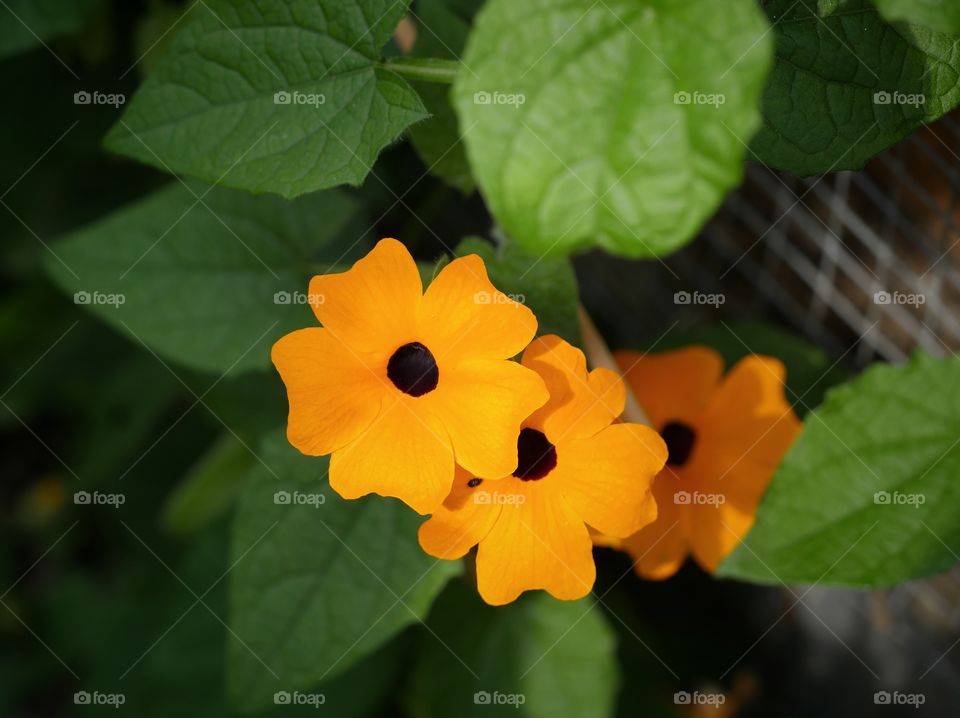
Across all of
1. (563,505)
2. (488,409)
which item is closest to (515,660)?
(563,505)

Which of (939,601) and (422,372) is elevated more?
(422,372)

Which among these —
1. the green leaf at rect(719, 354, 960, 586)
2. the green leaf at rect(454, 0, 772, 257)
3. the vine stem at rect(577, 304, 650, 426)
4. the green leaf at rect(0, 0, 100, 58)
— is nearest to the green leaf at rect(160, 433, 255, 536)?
the green leaf at rect(0, 0, 100, 58)

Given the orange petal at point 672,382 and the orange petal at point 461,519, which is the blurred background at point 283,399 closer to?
the orange petal at point 672,382

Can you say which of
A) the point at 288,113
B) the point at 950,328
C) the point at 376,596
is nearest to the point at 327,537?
the point at 376,596

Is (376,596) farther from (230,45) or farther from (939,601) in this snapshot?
(939,601)

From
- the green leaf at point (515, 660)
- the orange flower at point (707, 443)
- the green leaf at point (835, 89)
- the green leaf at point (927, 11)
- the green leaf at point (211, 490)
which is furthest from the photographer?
the green leaf at point (211, 490)

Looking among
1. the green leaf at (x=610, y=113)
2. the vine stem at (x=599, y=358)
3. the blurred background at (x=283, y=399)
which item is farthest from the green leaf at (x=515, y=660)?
the green leaf at (x=610, y=113)

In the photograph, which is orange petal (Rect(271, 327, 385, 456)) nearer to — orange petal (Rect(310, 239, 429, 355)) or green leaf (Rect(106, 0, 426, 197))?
orange petal (Rect(310, 239, 429, 355))
